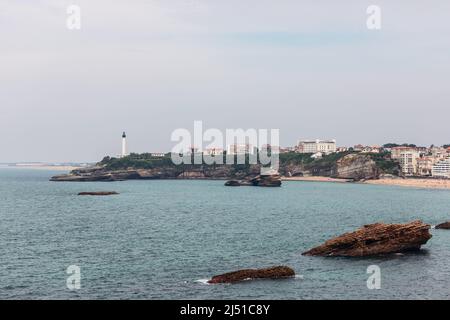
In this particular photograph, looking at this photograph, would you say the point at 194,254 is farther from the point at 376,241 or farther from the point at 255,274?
the point at 376,241

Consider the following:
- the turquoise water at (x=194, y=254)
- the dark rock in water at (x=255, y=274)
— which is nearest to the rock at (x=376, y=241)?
the turquoise water at (x=194, y=254)

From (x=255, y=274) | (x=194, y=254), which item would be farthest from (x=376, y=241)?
(x=194, y=254)

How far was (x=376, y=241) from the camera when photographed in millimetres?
64438

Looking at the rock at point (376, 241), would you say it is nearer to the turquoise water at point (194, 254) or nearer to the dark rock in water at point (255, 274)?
the turquoise water at point (194, 254)

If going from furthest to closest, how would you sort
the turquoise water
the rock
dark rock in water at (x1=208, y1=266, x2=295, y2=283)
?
the rock → dark rock in water at (x1=208, y1=266, x2=295, y2=283) → the turquoise water

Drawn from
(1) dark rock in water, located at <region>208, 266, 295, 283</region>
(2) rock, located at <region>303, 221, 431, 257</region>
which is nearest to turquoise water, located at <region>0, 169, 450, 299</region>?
(1) dark rock in water, located at <region>208, 266, 295, 283</region>

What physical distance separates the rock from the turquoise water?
5.58 feet

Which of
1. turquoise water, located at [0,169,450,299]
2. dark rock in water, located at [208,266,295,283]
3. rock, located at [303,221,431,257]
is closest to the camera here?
turquoise water, located at [0,169,450,299]

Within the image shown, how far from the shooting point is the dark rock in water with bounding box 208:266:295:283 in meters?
50.8

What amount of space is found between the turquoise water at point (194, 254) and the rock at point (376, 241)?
5.58 ft

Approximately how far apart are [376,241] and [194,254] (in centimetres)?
2077

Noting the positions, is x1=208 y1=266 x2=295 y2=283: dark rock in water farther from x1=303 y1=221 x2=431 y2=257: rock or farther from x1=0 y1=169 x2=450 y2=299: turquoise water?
x1=303 y1=221 x2=431 y2=257: rock

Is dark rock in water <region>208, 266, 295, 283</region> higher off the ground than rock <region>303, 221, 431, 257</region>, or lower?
lower

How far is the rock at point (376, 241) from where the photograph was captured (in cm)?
6375
